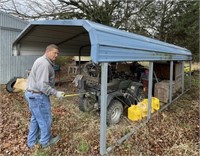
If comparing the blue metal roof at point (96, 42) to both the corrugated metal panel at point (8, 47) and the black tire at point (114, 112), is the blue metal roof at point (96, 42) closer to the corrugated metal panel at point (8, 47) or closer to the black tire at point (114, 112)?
the black tire at point (114, 112)

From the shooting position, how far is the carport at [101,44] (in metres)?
3.19

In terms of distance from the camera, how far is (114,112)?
4855mm

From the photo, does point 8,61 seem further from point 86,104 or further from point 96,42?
point 96,42

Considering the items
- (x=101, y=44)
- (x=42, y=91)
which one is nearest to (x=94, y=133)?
(x=42, y=91)

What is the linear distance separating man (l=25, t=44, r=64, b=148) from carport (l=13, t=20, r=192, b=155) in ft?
2.53

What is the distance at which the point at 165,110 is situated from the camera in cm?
600

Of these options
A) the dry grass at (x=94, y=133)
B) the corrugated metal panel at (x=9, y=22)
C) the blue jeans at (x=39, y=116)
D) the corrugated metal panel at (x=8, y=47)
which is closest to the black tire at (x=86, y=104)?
the dry grass at (x=94, y=133)

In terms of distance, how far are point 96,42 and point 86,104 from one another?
107 inches

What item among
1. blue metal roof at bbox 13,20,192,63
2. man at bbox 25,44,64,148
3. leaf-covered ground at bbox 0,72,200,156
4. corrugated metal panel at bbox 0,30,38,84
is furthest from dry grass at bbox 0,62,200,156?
corrugated metal panel at bbox 0,30,38,84

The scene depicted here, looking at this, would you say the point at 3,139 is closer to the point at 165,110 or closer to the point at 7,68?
the point at 165,110

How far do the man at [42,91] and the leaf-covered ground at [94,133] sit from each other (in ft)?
1.31

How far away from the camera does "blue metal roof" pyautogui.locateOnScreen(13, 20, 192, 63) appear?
317 centimetres

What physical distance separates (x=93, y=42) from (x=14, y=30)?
23.3ft

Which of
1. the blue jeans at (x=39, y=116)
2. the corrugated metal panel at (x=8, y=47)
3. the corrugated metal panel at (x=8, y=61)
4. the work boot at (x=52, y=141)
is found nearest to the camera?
the blue jeans at (x=39, y=116)
